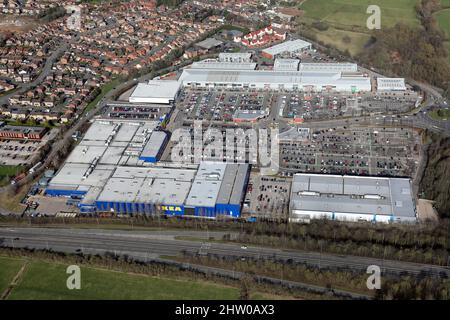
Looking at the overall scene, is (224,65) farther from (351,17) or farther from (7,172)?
(7,172)

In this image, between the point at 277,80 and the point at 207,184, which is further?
the point at 277,80

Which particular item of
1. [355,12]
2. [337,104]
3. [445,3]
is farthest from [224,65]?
[445,3]

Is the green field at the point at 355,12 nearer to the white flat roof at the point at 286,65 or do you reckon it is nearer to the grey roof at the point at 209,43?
the white flat roof at the point at 286,65

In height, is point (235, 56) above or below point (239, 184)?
above

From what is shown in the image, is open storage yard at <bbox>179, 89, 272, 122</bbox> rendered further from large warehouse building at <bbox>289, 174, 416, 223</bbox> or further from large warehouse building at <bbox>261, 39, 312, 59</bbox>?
large warehouse building at <bbox>289, 174, 416, 223</bbox>

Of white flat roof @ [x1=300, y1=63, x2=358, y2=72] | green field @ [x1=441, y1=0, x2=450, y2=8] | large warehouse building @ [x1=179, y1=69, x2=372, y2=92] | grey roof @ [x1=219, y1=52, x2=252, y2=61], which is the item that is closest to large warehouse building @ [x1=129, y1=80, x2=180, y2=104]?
large warehouse building @ [x1=179, y1=69, x2=372, y2=92]

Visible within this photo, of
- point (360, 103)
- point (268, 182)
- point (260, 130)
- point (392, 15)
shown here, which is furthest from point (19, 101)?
point (392, 15)

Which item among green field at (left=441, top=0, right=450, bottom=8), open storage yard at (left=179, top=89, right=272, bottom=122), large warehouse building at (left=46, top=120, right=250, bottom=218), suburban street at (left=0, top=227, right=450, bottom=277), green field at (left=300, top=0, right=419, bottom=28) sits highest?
green field at (left=300, top=0, right=419, bottom=28)
